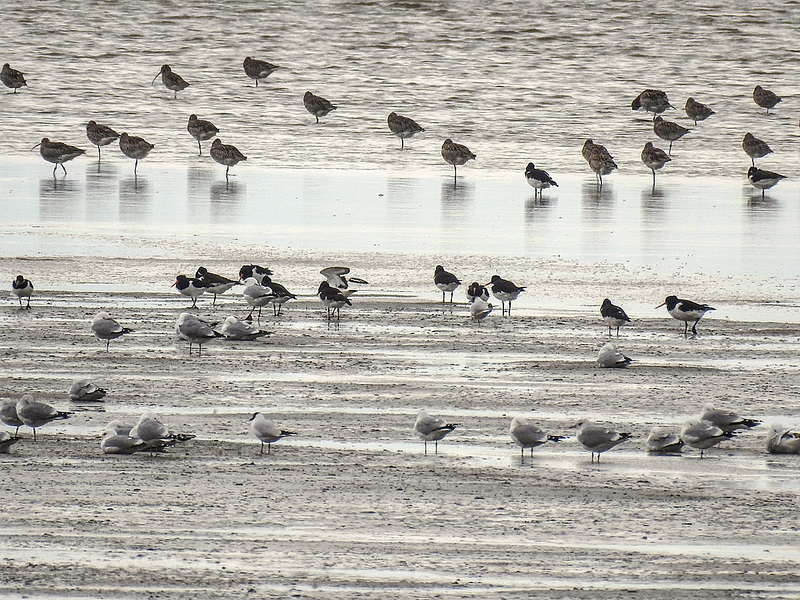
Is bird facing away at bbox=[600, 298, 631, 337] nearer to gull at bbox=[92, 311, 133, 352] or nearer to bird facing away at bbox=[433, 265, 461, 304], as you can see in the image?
bird facing away at bbox=[433, 265, 461, 304]

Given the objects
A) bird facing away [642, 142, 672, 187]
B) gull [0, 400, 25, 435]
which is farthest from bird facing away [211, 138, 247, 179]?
gull [0, 400, 25, 435]

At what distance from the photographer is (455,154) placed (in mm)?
25531

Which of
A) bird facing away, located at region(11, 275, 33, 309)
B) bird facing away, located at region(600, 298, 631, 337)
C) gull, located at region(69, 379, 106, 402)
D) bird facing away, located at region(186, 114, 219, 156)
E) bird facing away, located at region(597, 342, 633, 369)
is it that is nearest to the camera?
gull, located at region(69, 379, 106, 402)

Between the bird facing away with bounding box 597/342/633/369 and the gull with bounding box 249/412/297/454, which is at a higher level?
the bird facing away with bounding box 597/342/633/369

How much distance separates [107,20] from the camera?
147 ft

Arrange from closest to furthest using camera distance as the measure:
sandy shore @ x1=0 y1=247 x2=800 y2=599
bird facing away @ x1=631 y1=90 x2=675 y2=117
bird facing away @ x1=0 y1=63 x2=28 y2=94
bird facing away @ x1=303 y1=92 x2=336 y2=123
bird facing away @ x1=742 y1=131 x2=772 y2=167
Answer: sandy shore @ x1=0 y1=247 x2=800 y2=599, bird facing away @ x1=742 y1=131 x2=772 y2=167, bird facing away @ x1=303 y1=92 x2=336 y2=123, bird facing away @ x1=631 y1=90 x2=675 y2=117, bird facing away @ x1=0 y1=63 x2=28 y2=94

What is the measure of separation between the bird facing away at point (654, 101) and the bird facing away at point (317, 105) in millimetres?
7064

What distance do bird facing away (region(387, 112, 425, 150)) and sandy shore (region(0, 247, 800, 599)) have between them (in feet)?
47.6

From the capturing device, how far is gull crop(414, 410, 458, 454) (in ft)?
30.9

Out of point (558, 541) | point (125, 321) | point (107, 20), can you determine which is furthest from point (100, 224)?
point (107, 20)

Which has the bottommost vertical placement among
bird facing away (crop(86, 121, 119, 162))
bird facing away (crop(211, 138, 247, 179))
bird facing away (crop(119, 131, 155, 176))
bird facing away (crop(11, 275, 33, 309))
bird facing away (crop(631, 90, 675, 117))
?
bird facing away (crop(11, 275, 33, 309))

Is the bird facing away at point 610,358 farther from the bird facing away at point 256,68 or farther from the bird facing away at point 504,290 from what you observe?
the bird facing away at point 256,68

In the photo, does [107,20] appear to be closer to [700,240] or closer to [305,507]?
[700,240]

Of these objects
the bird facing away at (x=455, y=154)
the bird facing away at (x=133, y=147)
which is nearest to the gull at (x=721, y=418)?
the bird facing away at (x=455, y=154)
